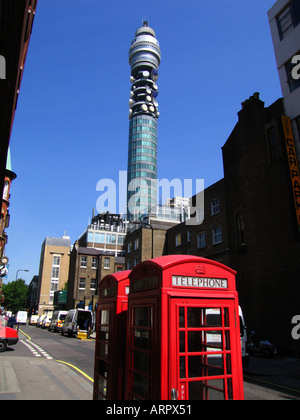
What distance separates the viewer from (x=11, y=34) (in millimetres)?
8438

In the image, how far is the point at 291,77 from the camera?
2066cm

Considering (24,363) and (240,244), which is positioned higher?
(240,244)

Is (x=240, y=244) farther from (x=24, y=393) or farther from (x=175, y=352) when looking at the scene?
(x=175, y=352)

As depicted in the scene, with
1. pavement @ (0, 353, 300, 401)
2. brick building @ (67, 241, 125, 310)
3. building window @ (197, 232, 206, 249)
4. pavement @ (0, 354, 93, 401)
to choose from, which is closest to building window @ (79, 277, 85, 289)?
brick building @ (67, 241, 125, 310)

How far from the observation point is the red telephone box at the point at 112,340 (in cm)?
526

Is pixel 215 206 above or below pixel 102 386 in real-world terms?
above

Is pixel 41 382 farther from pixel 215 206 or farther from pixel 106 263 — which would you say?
pixel 106 263

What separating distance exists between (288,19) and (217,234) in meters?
17.6

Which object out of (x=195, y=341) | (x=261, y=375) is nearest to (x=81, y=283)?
(x=261, y=375)

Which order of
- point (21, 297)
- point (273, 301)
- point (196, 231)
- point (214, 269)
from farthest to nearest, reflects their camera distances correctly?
point (21, 297), point (196, 231), point (273, 301), point (214, 269)

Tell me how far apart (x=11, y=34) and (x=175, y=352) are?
8994 millimetres

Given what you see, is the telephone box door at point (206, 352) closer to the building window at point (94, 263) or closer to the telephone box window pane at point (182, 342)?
the telephone box window pane at point (182, 342)
